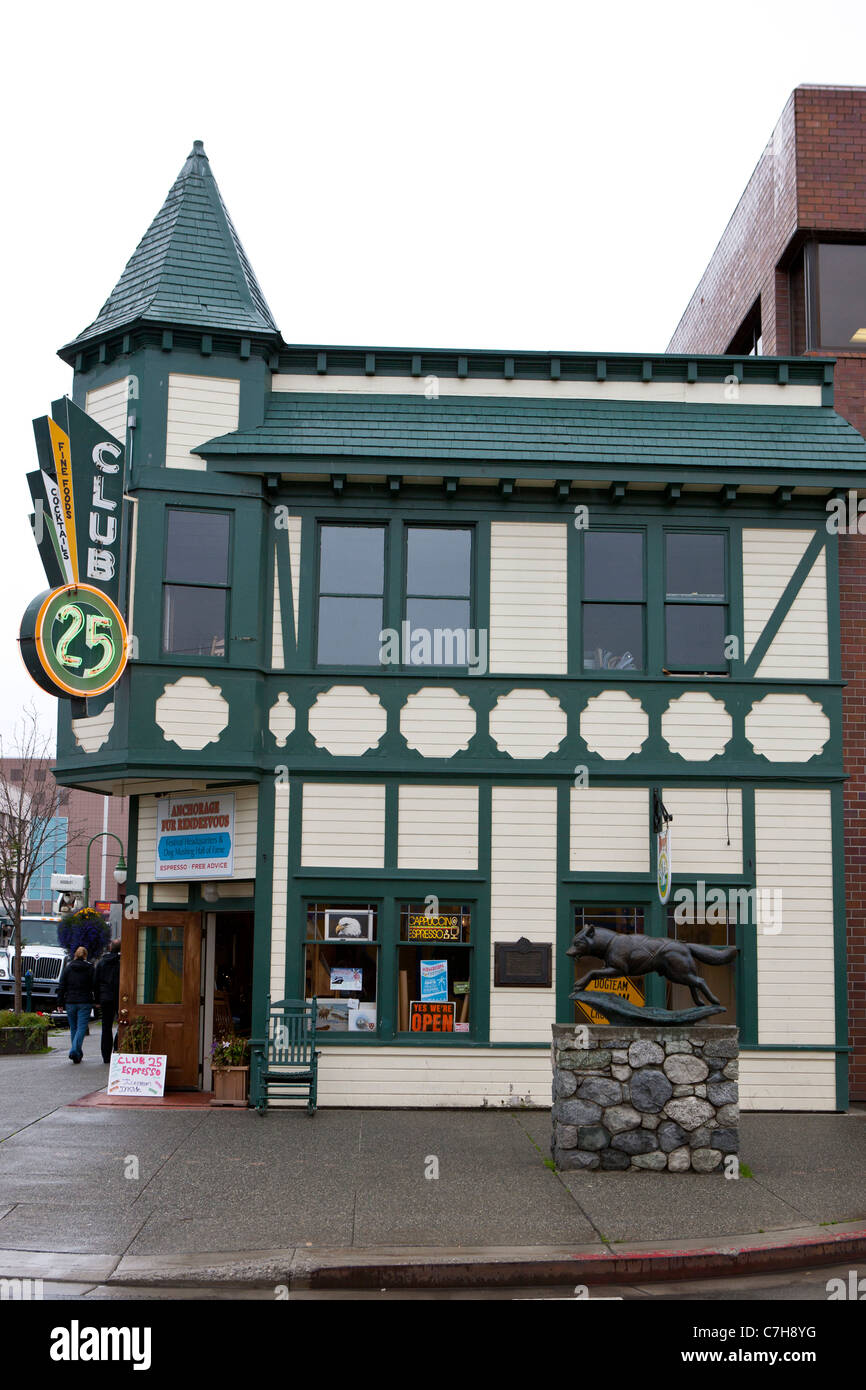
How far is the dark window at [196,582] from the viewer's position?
1355cm

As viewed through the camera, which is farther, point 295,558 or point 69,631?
point 295,558

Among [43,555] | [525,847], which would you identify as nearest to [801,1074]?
[525,847]

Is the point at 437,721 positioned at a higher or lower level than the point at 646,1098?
higher

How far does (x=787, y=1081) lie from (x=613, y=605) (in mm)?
5268

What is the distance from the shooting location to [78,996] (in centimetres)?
1655

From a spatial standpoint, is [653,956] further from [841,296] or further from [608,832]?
[841,296]

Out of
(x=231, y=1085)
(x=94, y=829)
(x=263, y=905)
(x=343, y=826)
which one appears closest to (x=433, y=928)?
(x=343, y=826)

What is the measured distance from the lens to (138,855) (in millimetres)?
14281

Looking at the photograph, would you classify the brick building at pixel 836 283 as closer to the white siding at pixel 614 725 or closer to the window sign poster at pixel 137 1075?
the white siding at pixel 614 725

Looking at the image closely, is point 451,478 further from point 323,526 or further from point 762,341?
point 762,341

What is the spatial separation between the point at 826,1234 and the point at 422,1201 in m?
2.72

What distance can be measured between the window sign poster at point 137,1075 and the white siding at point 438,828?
320 cm

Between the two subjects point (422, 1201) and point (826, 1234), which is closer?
point (826, 1234)

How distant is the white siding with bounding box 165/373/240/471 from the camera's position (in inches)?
539
